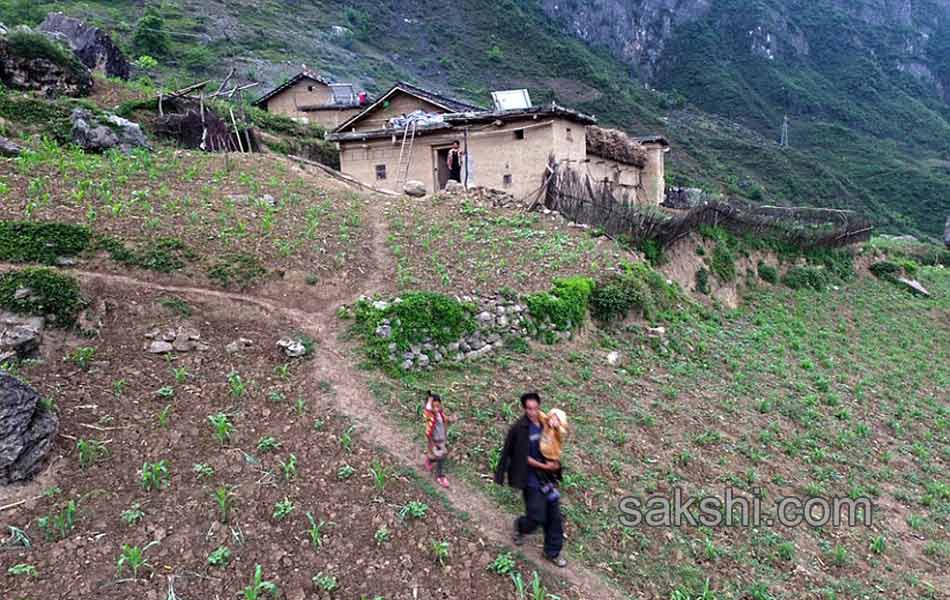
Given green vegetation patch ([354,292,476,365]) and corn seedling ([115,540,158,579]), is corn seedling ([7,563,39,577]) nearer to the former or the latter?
corn seedling ([115,540,158,579])

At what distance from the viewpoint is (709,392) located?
9.92 m

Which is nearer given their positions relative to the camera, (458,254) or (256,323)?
(256,323)

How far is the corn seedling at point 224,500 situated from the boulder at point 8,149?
11.3m

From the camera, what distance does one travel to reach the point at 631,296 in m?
11.8

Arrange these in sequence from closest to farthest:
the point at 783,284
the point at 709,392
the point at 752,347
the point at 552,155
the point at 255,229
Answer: the point at 709,392 → the point at 255,229 → the point at 752,347 → the point at 552,155 → the point at 783,284

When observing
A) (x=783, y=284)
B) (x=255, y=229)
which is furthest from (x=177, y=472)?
(x=783, y=284)

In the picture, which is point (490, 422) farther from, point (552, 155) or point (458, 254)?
point (552, 155)

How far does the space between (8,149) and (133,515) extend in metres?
11.3

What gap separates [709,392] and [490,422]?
4390 mm

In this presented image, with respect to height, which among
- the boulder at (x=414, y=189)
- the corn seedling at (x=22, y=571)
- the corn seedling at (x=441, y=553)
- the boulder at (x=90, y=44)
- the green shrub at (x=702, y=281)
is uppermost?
the boulder at (x=90, y=44)

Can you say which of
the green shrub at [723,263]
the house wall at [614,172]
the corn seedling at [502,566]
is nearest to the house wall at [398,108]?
the house wall at [614,172]

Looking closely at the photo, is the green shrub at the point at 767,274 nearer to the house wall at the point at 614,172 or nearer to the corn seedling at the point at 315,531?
the house wall at the point at 614,172

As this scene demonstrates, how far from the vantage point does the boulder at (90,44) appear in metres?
27.3

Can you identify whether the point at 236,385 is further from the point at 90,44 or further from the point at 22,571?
the point at 90,44
